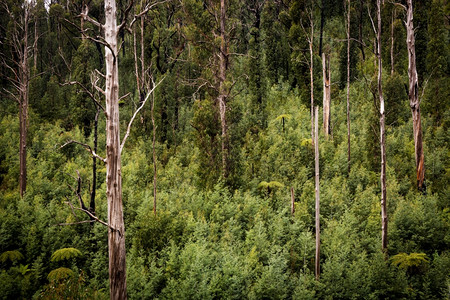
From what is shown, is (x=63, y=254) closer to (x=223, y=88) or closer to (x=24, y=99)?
(x=24, y=99)

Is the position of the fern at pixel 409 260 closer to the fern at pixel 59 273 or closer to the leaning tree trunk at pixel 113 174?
the leaning tree trunk at pixel 113 174

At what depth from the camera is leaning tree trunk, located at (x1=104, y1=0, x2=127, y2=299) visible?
4.38m

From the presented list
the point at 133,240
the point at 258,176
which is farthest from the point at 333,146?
the point at 133,240

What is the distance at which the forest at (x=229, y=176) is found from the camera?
8500 millimetres

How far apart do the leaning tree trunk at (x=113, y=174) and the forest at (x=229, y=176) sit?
0.06 ft

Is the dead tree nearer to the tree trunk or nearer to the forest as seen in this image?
the forest

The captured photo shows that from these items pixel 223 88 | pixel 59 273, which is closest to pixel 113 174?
pixel 59 273

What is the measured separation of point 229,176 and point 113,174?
33.6ft

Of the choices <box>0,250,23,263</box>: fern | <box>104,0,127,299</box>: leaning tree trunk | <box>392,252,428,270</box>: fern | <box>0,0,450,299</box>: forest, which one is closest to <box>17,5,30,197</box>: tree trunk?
<box>0,0,450,299</box>: forest

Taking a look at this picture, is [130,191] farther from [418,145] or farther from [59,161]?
[418,145]

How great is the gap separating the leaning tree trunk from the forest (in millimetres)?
20

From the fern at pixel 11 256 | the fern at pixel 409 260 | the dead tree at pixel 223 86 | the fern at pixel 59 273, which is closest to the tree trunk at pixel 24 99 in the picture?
the fern at pixel 11 256

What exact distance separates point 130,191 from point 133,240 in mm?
3183

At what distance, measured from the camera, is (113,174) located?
4.39 meters
